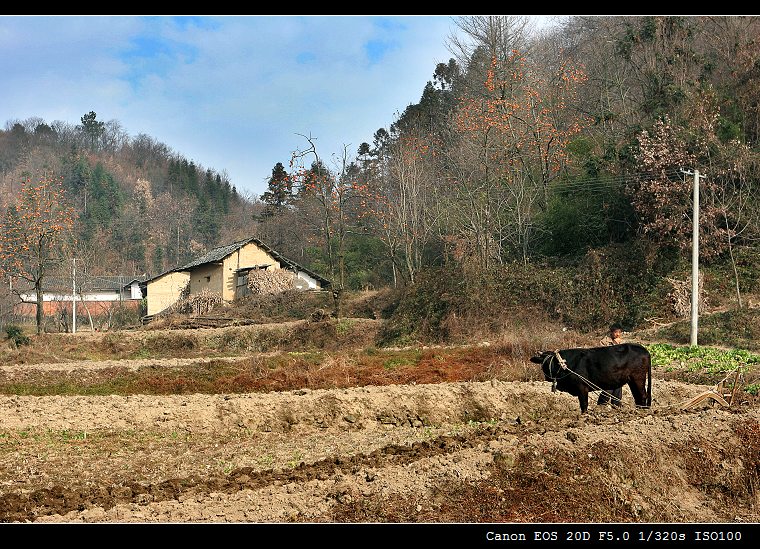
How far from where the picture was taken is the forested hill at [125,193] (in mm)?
88438

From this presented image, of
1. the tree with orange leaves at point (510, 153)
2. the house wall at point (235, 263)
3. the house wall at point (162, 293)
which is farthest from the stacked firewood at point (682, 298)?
the house wall at point (162, 293)

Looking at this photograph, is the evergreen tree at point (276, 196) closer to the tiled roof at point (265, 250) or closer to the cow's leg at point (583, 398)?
the tiled roof at point (265, 250)

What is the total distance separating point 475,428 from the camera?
13477 mm

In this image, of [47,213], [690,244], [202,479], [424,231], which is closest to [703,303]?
[690,244]

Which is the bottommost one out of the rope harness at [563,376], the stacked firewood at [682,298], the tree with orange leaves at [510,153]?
the rope harness at [563,376]

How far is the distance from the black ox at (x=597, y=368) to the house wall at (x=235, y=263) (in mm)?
39408

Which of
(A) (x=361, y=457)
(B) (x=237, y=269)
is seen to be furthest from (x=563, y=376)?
(B) (x=237, y=269)

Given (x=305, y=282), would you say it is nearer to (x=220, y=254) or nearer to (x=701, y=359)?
(x=220, y=254)

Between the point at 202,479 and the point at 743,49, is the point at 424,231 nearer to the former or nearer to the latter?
the point at 743,49

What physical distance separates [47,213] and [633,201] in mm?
29117

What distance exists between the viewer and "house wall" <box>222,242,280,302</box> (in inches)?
2053

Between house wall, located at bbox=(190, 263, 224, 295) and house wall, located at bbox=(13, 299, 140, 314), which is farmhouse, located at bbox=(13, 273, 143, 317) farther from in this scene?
house wall, located at bbox=(190, 263, 224, 295)

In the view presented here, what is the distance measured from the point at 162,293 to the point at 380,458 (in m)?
50.8

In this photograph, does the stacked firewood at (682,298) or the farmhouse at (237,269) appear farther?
the farmhouse at (237,269)
